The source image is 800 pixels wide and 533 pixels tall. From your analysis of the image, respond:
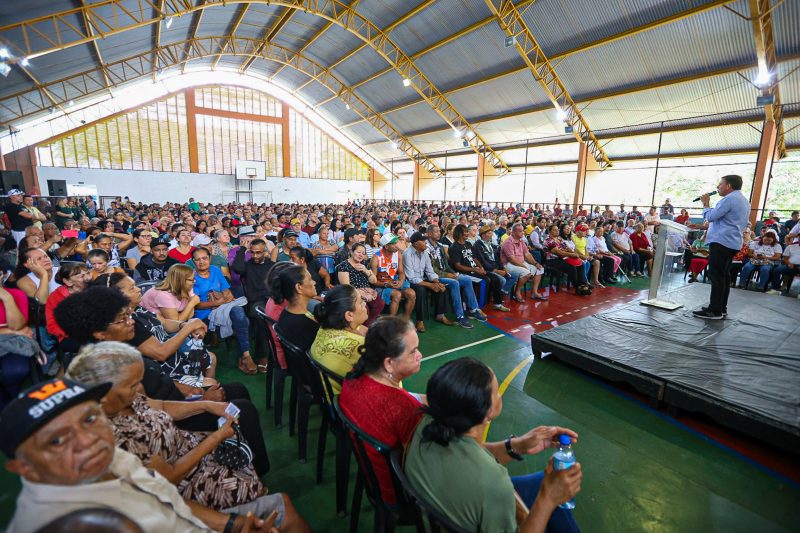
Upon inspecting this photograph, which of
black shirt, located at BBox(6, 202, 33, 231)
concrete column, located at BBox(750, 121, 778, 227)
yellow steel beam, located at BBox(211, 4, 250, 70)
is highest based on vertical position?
yellow steel beam, located at BBox(211, 4, 250, 70)

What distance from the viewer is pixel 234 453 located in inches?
65.2

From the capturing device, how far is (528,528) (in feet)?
3.48

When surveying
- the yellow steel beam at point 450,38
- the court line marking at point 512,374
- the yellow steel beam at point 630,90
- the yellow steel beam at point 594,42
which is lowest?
the court line marking at point 512,374

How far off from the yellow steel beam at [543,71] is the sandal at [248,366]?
1104 centimetres

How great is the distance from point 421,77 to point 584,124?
7.09m

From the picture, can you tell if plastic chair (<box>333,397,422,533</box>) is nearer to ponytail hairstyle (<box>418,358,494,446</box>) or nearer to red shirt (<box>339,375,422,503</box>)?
red shirt (<box>339,375,422,503</box>)

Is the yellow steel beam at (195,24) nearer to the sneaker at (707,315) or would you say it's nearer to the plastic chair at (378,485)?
the plastic chair at (378,485)

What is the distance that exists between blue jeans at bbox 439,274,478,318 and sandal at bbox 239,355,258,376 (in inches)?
100

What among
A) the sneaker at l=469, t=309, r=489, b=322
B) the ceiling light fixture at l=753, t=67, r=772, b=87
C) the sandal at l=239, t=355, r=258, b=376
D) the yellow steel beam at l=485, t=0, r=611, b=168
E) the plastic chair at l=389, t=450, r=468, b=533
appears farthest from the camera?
the yellow steel beam at l=485, t=0, r=611, b=168

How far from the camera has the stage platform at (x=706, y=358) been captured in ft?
7.90

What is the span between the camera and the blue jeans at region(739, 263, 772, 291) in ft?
21.7

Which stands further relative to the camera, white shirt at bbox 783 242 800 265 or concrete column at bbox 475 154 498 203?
concrete column at bbox 475 154 498 203

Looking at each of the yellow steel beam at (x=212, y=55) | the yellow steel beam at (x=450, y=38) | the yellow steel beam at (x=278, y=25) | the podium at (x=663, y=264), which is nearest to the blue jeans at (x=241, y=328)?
the podium at (x=663, y=264)

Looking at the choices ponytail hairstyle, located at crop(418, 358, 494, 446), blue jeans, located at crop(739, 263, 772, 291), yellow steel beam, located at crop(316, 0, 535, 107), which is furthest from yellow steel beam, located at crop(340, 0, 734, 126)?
ponytail hairstyle, located at crop(418, 358, 494, 446)
